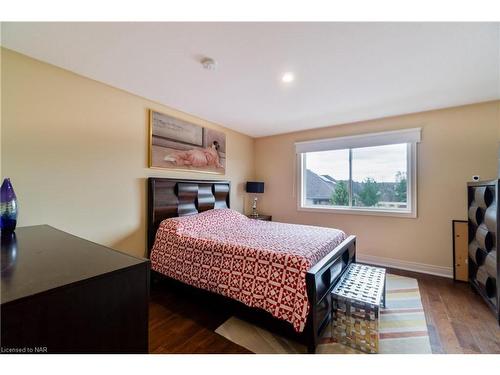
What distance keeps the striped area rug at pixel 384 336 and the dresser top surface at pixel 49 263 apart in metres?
1.28

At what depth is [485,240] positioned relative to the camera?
2168mm

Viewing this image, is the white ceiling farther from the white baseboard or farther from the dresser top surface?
the white baseboard

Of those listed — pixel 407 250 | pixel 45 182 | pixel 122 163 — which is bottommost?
pixel 407 250

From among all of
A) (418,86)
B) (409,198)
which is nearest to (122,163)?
(418,86)

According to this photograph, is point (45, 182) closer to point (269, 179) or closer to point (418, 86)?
point (269, 179)

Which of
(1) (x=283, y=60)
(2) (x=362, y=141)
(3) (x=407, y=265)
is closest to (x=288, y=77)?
(1) (x=283, y=60)

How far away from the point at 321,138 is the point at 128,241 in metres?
3.32

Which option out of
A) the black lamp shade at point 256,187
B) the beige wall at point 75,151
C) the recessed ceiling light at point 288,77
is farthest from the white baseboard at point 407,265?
the beige wall at point 75,151

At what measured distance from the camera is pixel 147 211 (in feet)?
8.96

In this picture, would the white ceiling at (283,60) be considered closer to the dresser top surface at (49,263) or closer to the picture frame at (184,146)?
the picture frame at (184,146)

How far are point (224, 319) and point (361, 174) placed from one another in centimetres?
296

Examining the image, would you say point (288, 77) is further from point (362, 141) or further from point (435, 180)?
point (435, 180)

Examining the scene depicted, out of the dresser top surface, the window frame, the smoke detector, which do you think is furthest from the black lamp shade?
the dresser top surface

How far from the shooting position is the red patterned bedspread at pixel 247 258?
5.28ft
